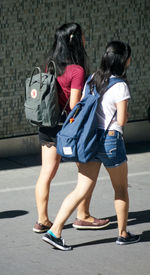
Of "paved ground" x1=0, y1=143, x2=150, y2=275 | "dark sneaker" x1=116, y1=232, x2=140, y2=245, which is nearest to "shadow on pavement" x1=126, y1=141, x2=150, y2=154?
"paved ground" x1=0, y1=143, x2=150, y2=275

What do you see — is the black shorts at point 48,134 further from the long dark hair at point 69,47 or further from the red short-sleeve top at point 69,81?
the long dark hair at point 69,47

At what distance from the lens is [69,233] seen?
614cm

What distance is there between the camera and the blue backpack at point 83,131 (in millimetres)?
5418

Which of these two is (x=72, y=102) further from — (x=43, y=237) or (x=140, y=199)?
Answer: (x=140, y=199)

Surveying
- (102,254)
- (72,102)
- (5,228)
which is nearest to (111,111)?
(72,102)

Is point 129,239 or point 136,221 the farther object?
point 136,221

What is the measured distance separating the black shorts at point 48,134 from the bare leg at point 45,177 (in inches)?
2.6

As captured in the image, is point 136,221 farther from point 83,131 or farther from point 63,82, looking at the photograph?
point 63,82

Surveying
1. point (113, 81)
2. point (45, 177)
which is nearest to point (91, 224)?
point (45, 177)

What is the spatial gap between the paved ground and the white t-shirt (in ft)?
3.46

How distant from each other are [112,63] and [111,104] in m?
0.34

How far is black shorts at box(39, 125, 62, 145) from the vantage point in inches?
236

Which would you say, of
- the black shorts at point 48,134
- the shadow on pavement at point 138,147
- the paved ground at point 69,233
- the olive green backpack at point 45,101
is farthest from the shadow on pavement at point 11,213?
the shadow on pavement at point 138,147

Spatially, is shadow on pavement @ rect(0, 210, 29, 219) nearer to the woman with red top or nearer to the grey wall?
the woman with red top
